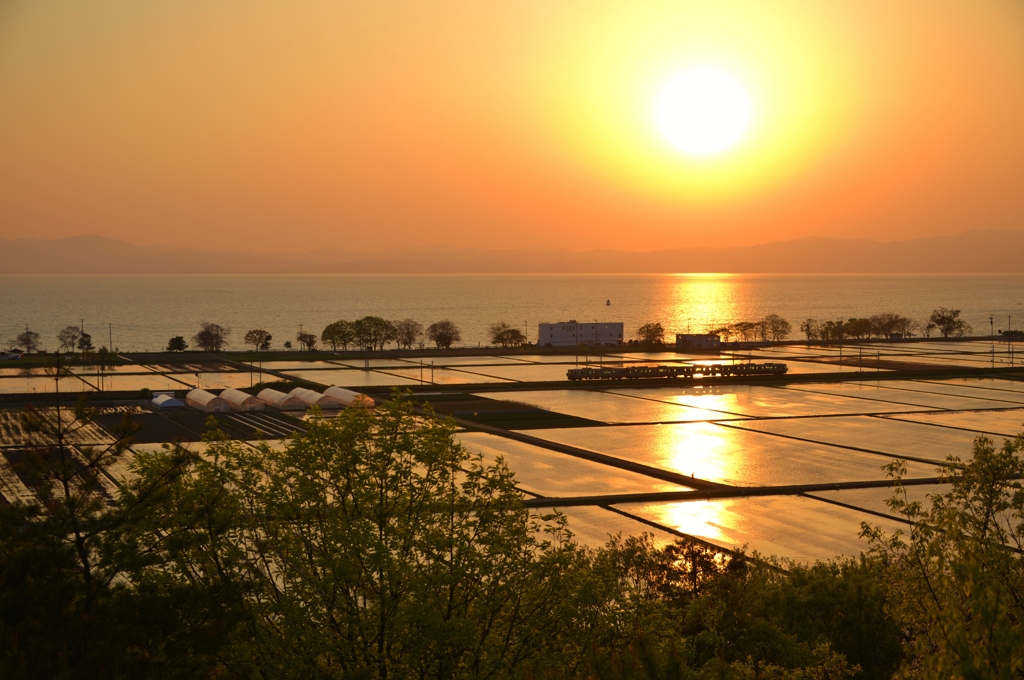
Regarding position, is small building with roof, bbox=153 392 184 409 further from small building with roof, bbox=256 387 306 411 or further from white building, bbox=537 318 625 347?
white building, bbox=537 318 625 347

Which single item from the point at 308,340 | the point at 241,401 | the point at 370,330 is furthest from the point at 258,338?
the point at 241,401

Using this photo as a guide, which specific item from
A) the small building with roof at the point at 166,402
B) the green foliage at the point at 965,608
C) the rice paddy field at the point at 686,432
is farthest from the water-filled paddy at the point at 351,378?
the green foliage at the point at 965,608

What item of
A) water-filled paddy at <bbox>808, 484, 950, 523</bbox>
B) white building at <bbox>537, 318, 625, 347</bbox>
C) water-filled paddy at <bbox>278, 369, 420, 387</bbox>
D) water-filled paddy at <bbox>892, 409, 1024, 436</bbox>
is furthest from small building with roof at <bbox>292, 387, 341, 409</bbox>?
white building at <bbox>537, 318, 625, 347</bbox>

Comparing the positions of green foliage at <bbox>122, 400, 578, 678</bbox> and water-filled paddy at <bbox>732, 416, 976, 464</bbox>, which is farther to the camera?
water-filled paddy at <bbox>732, 416, 976, 464</bbox>

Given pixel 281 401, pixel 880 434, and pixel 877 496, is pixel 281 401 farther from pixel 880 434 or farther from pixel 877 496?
pixel 877 496

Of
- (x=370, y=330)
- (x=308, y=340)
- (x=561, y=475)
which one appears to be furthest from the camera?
(x=308, y=340)

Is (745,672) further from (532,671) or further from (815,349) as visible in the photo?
A: (815,349)

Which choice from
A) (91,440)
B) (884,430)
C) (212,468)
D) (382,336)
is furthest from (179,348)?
(212,468)
